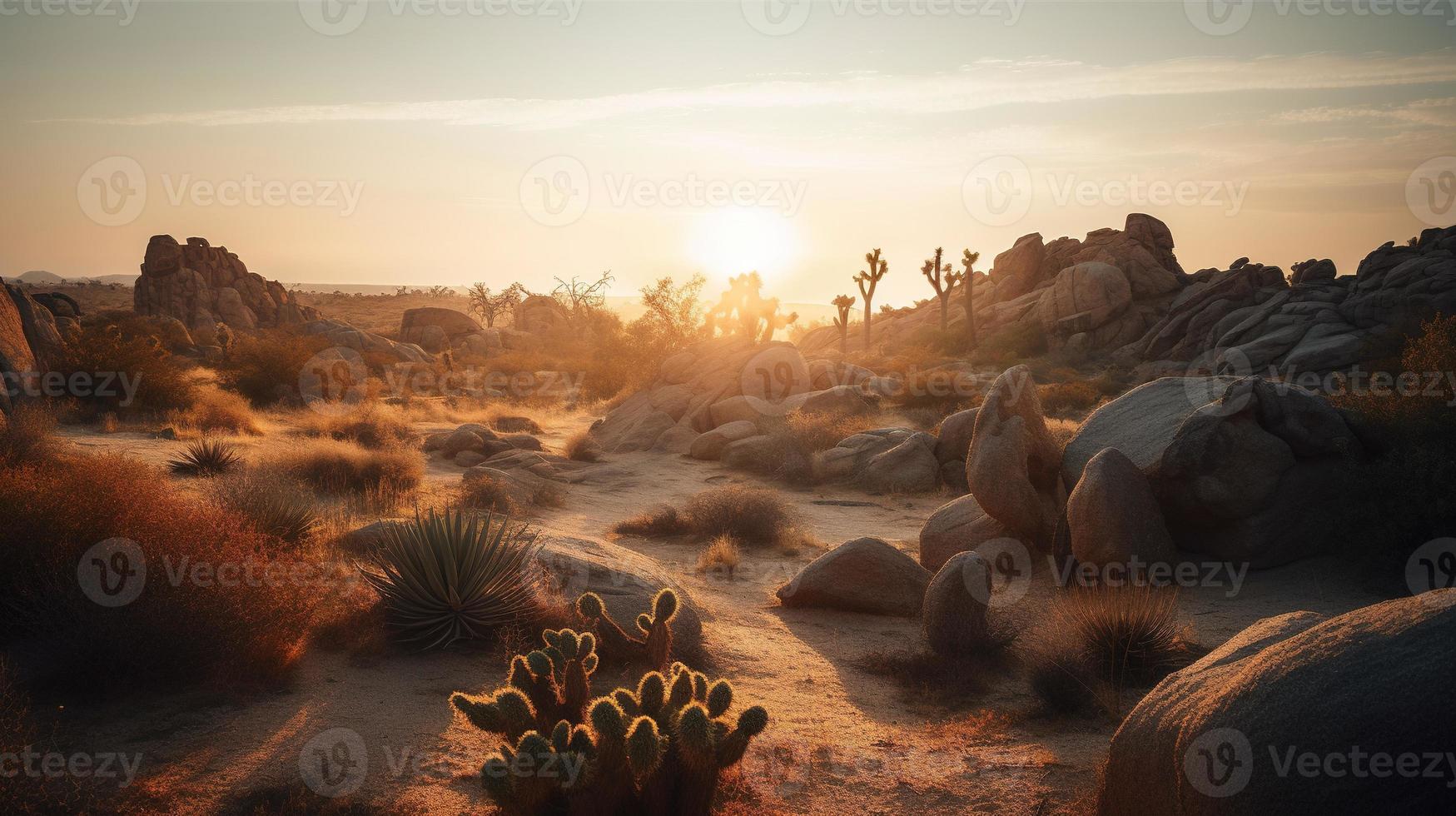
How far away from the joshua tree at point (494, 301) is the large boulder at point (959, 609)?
6779 cm

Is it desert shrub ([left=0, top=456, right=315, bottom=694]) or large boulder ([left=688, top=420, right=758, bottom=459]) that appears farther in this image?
large boulder ([left=688, top=420, right=758, bottom=459])

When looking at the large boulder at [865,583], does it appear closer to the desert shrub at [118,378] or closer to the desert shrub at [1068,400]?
the desert shrub at [1068,400]

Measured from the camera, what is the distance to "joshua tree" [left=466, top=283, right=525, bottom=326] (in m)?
73.4

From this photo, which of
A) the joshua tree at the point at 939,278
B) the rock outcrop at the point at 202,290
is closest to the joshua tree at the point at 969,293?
the joshua tree at the point at 939,278

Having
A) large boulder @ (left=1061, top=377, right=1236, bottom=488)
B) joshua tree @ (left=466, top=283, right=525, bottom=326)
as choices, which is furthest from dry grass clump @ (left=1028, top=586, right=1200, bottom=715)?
joshua tree @ (left=466, top=283, right=525, bottom=326)

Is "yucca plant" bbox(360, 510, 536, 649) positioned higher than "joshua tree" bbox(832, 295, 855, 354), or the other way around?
"joshua tree" bbox(832, 295, 855, 354)

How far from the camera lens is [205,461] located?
13.4 m

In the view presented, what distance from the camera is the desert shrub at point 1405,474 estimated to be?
857 centimetres

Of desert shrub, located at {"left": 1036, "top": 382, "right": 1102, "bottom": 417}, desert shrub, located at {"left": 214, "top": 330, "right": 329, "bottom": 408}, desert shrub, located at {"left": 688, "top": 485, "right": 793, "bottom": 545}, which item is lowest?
desert shrub, located at {"left": 688, "top": 485, "right": 793, "bottom": 545}

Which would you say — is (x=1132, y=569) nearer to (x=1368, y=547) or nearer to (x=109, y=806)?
(x=1368, y=547)

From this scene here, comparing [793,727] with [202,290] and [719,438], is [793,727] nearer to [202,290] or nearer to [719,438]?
[719,438]

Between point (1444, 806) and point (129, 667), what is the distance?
24.1 ft

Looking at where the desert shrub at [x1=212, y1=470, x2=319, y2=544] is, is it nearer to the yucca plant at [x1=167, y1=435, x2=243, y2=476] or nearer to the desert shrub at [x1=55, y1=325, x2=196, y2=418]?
the yucca plant at [x1=167, y1=435, x2=243, y2=476]

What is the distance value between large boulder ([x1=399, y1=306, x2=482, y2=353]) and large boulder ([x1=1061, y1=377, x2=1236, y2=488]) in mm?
48963
